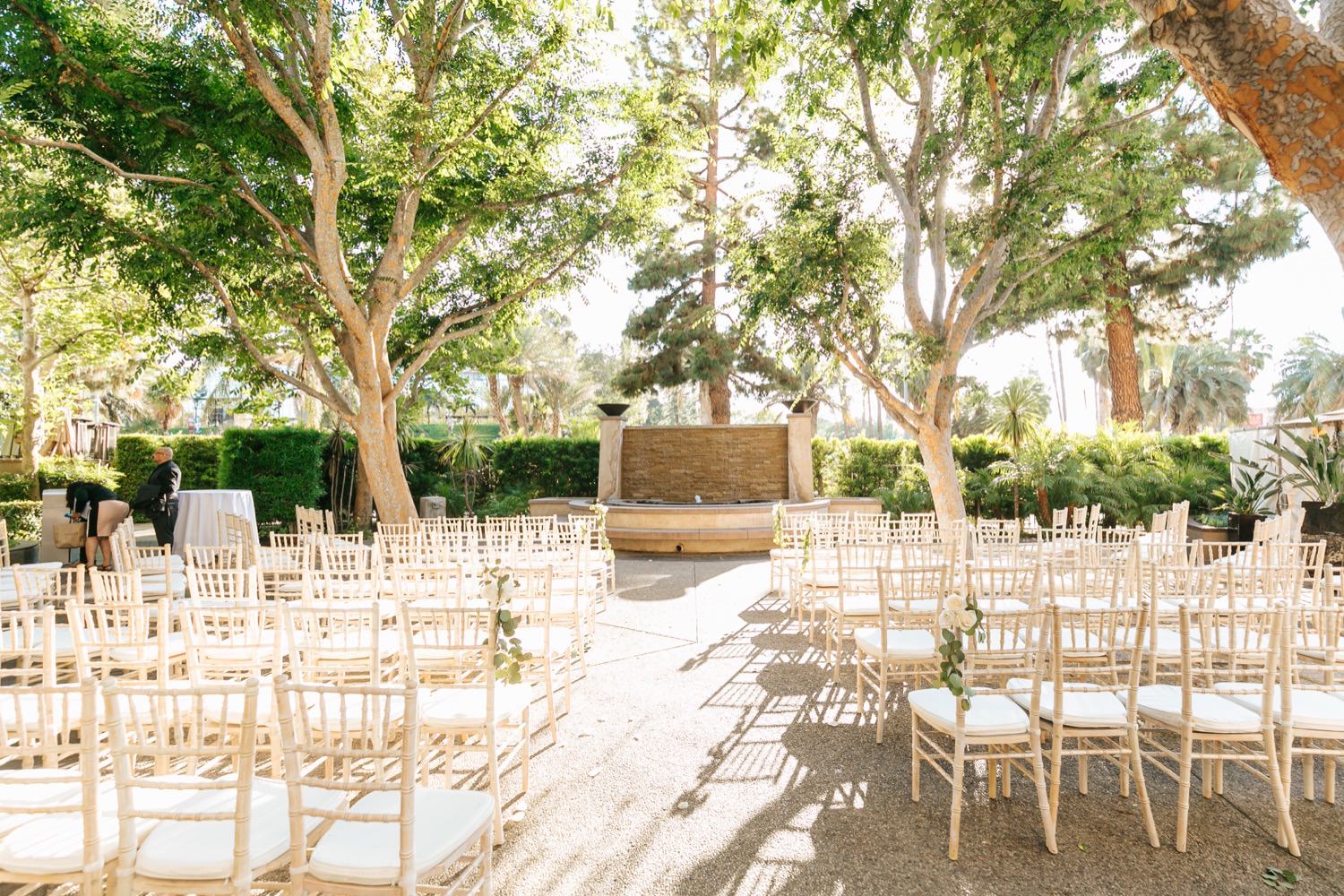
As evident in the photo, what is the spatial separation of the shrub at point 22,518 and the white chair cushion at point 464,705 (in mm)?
12023

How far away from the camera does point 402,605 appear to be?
9.62 feet

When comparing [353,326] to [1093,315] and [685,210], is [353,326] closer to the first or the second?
[685,210]

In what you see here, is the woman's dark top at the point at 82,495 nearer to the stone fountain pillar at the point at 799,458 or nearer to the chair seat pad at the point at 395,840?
the chair seat pad at the point at 395,840

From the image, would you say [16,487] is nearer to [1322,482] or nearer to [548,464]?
[548,464]

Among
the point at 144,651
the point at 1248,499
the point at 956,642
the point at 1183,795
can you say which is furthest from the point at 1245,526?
the point at 144,651

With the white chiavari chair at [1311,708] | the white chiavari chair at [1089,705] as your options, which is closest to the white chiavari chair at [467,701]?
the white chiavari chair at [1089,705]

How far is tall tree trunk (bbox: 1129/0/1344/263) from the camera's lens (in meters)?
2.89

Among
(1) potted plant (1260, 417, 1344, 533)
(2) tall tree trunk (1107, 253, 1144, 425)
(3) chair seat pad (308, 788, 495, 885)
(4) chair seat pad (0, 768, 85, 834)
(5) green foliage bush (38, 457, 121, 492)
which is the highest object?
(2) tall tree trunk (1107, 253, 1144, 425)

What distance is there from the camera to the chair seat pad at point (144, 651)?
327 cm

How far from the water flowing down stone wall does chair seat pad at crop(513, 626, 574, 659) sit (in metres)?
10.6

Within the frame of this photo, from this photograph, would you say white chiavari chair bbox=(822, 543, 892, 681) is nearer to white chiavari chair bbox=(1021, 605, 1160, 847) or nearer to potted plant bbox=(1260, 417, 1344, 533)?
white chiavari chair bbox=(1021, 605, 1160, 847)

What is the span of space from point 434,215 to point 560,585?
727cm

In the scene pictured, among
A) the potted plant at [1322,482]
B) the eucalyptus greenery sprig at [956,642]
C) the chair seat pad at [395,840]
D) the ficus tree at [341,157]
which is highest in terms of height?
the ficus tree at [341,157]

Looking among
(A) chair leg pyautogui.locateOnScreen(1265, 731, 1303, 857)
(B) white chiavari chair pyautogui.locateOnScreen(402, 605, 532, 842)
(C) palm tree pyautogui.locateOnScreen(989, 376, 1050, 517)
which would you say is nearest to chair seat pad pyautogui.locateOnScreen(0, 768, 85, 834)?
(B) white chiavari chair pyautogui.locateOnScreen(402, 605, 532, 842)
